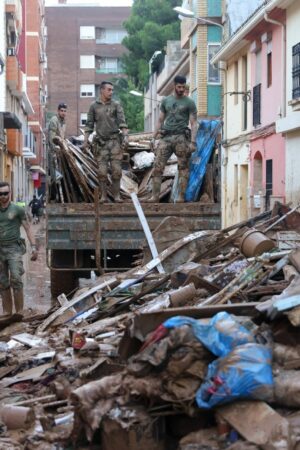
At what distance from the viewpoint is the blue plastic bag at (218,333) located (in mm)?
5004

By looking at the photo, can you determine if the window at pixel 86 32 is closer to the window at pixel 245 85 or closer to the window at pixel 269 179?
the window at pixel 245 85

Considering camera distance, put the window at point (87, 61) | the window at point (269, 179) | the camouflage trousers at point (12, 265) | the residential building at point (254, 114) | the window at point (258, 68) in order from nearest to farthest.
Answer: the camouflage trousers at point (12, 265) < the residential building at point (254, 114) < the window at point (269, 179) < the window at point (258, 68) < the window at point (87, 61)

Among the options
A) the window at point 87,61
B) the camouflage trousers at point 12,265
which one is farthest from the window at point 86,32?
the camouflage trousers at point 12,265

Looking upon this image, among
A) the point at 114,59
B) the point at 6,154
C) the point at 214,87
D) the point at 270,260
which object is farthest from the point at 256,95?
the point at 114,59

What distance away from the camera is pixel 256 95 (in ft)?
78.4

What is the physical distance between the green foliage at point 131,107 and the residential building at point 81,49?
1550 cm

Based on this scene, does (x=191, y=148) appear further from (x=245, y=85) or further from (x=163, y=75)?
(x=163, y=75)

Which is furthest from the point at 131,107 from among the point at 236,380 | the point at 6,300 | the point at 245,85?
the point at 236,380

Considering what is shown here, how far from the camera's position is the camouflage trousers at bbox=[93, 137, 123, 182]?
39.5 feet

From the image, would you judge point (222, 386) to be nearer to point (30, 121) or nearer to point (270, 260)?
point (270, 260)

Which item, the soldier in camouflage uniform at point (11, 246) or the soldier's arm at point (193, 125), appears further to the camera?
the soldier's arm at point (193, 125)

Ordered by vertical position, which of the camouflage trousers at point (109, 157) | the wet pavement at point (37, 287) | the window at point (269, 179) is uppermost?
the camouflage trousers at point (109, 157)

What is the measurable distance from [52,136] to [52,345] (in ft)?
16.3

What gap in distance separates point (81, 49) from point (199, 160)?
66995 millimetres
